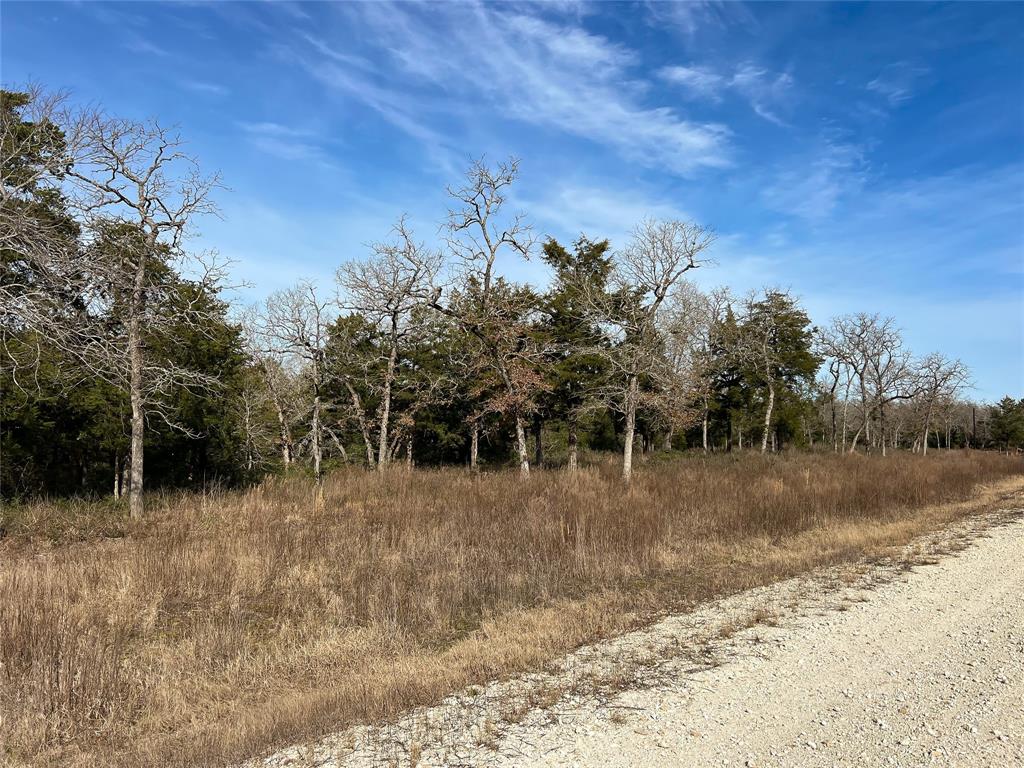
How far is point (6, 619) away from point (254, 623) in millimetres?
2301

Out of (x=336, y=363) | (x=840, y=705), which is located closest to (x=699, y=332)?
(x=336, y=363)

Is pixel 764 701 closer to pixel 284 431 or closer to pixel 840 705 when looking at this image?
pixel 840 705

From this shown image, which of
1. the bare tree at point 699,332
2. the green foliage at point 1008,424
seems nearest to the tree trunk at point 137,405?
the bare tree at point 699,332


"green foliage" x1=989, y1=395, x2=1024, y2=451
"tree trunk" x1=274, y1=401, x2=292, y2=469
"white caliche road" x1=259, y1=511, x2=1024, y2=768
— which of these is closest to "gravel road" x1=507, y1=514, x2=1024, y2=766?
"white caliche road" x1=259, y1=511, x2=1024, y2=768

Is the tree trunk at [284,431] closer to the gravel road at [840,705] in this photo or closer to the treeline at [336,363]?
the treeline at [336,363]

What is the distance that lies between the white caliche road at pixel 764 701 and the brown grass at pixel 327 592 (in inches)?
20.9

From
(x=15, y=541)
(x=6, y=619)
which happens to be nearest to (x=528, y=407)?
(x=15, y=541)

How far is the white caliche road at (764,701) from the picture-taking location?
3.63 metres

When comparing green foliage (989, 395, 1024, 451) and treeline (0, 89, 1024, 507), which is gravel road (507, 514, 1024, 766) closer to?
treeline (0, 89, 1024, 507)

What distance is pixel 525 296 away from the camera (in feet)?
84.1

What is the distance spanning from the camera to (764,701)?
14.1 ft

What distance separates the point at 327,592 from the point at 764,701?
212 inches

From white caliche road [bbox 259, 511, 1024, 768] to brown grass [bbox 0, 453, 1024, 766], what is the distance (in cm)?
53

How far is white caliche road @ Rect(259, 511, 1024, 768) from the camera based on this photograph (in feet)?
11.9
